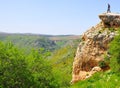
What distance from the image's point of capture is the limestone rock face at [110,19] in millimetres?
58828

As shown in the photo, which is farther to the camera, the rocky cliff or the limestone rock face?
the limestone rock face

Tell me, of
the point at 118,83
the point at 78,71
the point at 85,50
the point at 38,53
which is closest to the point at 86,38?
the point at 85,50

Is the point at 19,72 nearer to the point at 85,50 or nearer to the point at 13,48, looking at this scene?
the point at 13,48

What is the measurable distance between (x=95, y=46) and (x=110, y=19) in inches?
246

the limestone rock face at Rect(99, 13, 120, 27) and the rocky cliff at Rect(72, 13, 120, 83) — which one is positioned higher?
the limestone rock face at Rect(99, 13, 120, 27)

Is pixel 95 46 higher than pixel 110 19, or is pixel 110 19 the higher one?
pixel 110 19

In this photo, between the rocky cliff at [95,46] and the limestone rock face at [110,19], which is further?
the limestone rock face at [110,19]

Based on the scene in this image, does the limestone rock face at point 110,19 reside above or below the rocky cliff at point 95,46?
above

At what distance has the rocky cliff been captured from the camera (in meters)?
57.1

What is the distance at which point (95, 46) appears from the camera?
58.6m

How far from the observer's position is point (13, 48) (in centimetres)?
4538

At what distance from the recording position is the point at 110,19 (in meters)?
59.6

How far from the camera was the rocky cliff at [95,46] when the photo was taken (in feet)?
187

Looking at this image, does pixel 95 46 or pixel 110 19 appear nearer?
pixel 95 46
